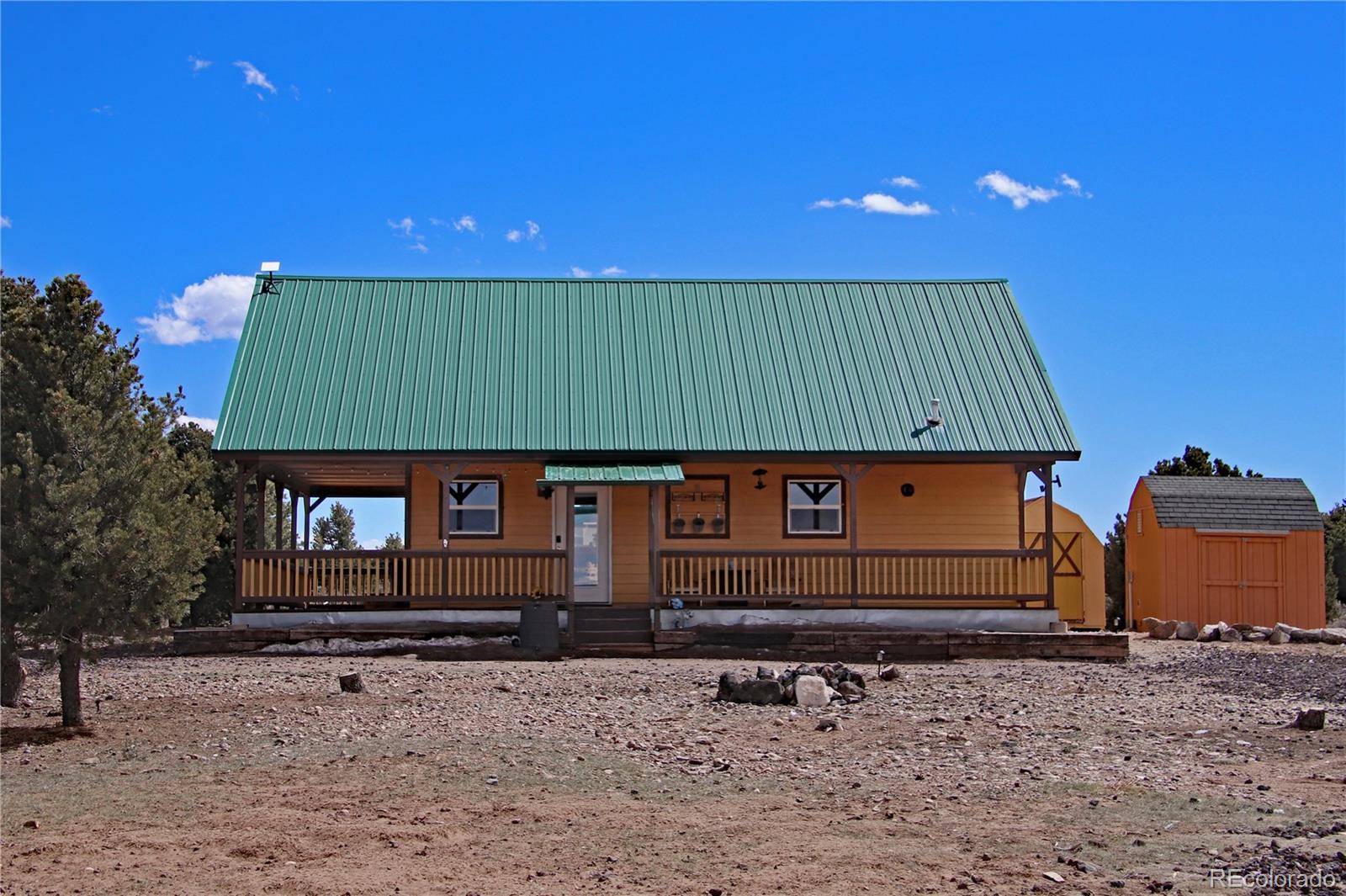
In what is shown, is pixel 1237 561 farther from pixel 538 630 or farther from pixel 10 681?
pixel 10 681

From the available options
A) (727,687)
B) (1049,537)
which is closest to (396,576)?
(727,687)

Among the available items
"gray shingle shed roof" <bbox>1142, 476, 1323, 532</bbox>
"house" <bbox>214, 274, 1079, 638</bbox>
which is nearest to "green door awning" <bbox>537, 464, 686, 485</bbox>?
"house" <bbox>214, 274, 1079, 638</bbox>

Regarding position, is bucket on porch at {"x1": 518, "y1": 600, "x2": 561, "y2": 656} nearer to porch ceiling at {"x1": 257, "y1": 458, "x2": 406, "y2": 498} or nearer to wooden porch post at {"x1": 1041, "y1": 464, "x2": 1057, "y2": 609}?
porch ceiling at {"x1": 257, "y1": 458, "x2": 406, "y2": 498}

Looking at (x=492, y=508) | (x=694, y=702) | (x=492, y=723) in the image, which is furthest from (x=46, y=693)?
(x=492, y=508)

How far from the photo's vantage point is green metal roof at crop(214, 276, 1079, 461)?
20.8 m

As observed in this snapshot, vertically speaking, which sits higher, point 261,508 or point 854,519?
point 261,508

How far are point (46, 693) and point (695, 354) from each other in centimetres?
1191

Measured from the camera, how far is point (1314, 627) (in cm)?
2514

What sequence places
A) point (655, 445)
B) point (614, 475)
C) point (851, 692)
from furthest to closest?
point (655, 445)
point (614, 475)
point (851, 692)

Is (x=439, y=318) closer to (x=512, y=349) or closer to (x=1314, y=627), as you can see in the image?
(x=512, y=349)

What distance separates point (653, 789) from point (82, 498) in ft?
19.3

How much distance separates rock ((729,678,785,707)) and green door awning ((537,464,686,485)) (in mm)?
6229

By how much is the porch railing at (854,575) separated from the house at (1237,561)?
534 cm

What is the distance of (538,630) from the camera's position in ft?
62.4
